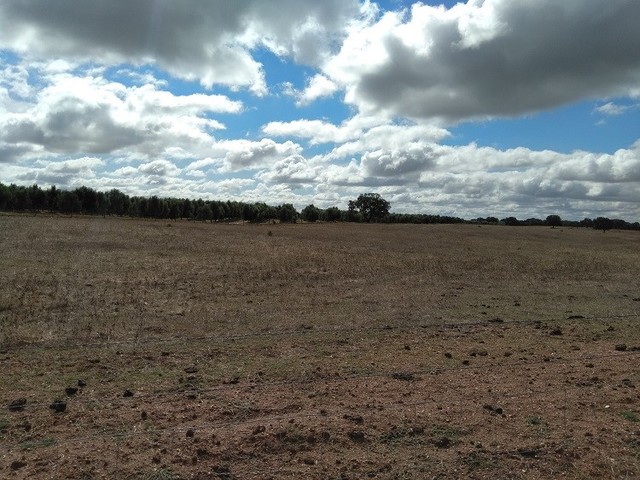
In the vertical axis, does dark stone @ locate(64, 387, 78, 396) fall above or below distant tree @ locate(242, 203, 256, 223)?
below

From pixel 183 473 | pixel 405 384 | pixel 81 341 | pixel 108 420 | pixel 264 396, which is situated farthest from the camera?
pixel 81 341

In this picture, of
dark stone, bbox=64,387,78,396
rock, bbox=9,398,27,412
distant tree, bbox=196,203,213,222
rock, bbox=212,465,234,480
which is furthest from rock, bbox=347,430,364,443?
distant tree, bbox=196,203,213,222

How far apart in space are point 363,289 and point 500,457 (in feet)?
46.5

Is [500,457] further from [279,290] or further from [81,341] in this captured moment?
[279,290]

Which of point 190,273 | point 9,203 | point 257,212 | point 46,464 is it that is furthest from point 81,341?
point 257,212

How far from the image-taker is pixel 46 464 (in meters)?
5.31

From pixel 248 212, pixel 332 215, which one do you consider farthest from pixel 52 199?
pixel 332 215

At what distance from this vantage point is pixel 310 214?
14762 cm

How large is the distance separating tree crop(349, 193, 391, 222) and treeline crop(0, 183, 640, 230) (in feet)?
0.96

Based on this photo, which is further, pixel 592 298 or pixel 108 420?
pixel 592 298

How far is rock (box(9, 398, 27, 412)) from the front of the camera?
21.8 ft

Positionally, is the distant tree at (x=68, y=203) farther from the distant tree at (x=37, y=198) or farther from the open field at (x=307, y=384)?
the open field at (x=307, y=384)

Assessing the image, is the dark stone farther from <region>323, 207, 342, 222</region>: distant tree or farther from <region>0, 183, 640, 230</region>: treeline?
<region>323, 207, 342, 222</region>: distant tree

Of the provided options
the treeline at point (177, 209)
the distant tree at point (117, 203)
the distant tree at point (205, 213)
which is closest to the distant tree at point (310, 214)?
the treeline at point (177, 209)
